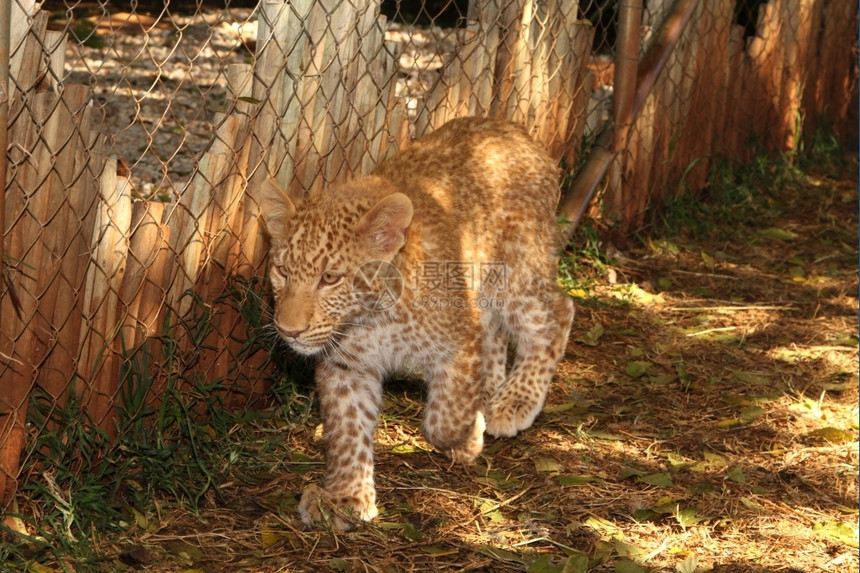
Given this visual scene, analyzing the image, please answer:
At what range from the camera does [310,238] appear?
4594 mm

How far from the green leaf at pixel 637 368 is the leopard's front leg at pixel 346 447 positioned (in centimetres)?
171

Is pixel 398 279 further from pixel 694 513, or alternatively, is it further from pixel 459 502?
pixel 694 513

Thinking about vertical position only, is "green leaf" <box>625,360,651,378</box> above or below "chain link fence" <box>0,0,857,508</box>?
below

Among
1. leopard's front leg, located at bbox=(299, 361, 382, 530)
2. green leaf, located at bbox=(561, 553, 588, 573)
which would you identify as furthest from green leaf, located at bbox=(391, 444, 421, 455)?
green leaf, located at bbox=(561, 553, 588, 573)

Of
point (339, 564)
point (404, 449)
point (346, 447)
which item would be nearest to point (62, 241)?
point (346, 447)

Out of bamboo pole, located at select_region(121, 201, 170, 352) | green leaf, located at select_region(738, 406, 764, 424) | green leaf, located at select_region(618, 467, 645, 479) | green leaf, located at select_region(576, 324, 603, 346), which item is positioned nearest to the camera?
bamboo pole, located at select_region(121, 201, 170, 352)

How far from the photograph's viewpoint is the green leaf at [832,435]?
5340 millimetres

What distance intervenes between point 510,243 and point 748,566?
6.47 ft

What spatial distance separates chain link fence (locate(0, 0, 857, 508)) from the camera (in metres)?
4.27

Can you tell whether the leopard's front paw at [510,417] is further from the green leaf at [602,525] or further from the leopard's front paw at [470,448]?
the green leaf at [602,525]

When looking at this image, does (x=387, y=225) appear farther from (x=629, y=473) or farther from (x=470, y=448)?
(x=629, y=473)

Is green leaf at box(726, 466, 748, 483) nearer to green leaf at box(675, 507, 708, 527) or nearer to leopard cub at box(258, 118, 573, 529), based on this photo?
green leaf at box(675, 507, 708, 527)

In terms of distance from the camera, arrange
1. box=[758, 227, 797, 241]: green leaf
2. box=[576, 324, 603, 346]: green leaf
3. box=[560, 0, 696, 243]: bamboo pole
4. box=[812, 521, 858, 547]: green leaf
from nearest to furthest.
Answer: box=[812, 521, 858, 547]: green leaf, box=[576, 324, 603, 346]: green leaf, box=[560, 0, 696, 243]: bamboo pole, box=[758, 227, 797, 241]: green leaf

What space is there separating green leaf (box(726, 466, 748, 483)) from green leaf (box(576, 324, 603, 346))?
150 cm
